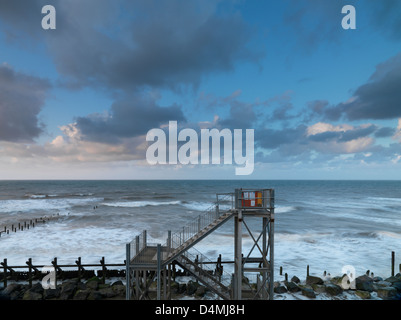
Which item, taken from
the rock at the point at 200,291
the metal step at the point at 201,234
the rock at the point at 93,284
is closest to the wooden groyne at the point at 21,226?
the rock at the point at 93,284

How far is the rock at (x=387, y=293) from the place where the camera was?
18.3 metres

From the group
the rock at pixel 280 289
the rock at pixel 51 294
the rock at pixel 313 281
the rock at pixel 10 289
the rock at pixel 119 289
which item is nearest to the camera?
the rock at pixel 51 294

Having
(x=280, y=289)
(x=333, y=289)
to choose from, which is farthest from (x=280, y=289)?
(x=333, y=289)

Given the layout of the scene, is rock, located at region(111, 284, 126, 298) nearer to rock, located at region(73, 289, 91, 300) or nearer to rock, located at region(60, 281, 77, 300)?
rock, located at region(73, 289, 91, 300)

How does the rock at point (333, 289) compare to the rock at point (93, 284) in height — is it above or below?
below

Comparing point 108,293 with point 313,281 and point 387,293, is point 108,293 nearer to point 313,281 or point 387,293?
point 313,281

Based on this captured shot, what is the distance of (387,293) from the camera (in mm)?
18406

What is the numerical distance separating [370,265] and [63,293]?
31.0 meters

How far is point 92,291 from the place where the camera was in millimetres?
17453

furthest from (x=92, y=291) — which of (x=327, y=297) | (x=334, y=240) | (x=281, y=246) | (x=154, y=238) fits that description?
(x=334, y=240)

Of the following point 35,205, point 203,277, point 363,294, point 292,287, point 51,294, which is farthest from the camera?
point 35,205

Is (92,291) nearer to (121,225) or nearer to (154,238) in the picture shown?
(154,238)

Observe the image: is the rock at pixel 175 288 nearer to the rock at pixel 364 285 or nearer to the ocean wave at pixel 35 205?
the rock at pixel 364 285
